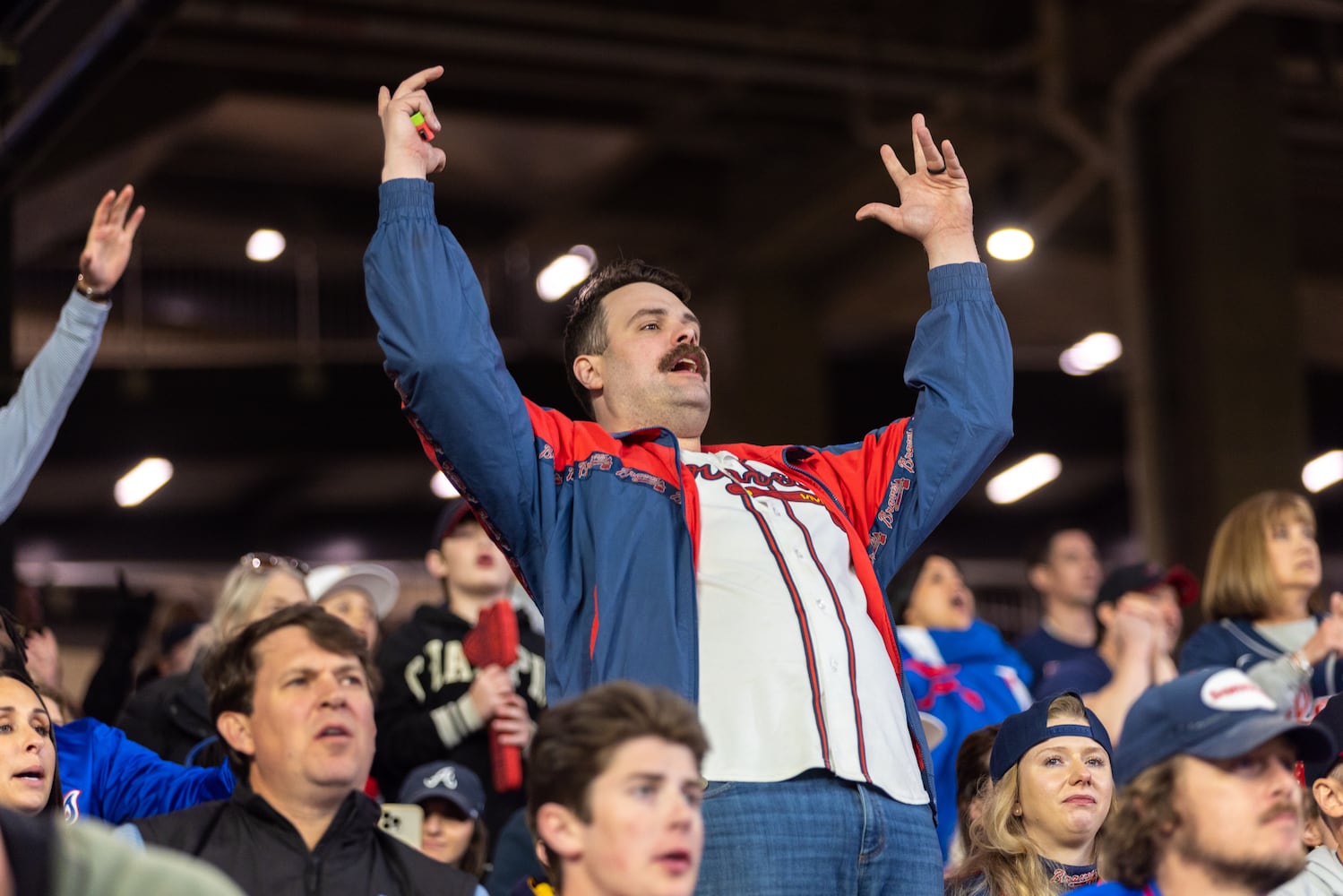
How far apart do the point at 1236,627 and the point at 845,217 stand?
786 centimetres

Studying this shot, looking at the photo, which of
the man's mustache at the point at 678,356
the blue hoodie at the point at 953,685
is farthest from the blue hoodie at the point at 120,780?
the blue hoodie at the point at 953,685

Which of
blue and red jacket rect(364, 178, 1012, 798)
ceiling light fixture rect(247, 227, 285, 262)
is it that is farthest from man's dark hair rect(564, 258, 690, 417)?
ceiling light fixture rect(247, 227, 285, 262)

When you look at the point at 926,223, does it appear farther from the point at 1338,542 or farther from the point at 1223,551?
the point at 1338,542

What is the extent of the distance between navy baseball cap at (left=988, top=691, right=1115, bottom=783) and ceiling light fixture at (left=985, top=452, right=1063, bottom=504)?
1236cm

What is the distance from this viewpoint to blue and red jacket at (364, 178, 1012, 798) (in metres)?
2.57

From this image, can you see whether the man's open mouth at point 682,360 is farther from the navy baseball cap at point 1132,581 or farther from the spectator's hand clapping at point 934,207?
the navy baseball cap at point 1132,581

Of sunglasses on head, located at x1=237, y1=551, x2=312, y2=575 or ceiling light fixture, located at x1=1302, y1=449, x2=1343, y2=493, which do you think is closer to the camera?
sunglasses on head, located at x1=237, y1=551, x2=312, y2=575

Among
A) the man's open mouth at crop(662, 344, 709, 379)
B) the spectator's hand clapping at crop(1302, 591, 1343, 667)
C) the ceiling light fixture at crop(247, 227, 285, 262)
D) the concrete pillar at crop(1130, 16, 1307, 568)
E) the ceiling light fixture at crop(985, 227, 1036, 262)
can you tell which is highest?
the ceiling light fixture at crop(247, 227, 285, 262)

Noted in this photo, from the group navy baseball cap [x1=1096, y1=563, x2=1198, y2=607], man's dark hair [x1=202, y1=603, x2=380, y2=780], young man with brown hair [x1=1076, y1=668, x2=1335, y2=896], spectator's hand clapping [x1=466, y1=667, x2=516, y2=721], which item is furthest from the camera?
navy baseball cap [x1=1096, y1=563, x2=1198, y2=607]

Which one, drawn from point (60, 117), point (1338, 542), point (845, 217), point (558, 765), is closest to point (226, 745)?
point (558, 765)

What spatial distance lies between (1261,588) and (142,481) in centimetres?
1151

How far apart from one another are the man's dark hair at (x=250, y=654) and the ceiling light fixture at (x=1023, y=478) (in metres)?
13.1

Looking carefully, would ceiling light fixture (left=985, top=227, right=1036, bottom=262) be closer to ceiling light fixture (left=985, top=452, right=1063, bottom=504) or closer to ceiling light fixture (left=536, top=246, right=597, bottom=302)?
ceiling light fixture (left=536, top=246, right=597, bottom=302)

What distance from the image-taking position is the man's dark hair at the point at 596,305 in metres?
3.07
